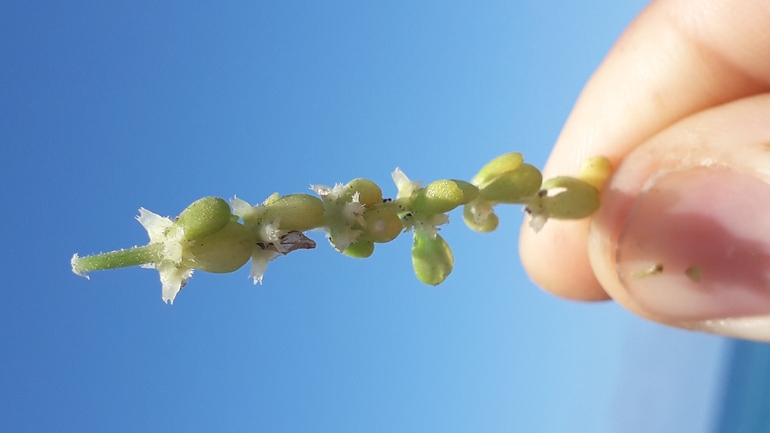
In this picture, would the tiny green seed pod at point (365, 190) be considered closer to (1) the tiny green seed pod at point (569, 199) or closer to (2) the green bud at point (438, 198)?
(2) the green bud at point (438, 198)

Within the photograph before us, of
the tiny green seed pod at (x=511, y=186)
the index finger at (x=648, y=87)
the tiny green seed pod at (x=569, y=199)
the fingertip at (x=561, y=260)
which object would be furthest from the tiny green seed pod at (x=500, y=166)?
the fingertip at (x=561, y=260)

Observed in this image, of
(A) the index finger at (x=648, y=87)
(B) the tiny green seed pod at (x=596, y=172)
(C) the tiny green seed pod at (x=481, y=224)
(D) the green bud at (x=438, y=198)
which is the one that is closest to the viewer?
(D) the green bud at (x=438, y=198)

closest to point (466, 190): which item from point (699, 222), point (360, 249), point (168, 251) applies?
point (360, 249)

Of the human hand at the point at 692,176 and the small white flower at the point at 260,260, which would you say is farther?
the human hand at the point at 692,176

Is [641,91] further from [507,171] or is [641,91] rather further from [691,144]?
[507,171]

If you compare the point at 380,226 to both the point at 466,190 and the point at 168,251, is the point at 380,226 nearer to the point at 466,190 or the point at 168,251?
Result: the point at 466,190

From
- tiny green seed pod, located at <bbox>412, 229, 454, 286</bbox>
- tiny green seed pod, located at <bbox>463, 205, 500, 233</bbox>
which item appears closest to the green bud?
tiny green seed pod, located at <bbox>412, 229, 454, 286</bbox>

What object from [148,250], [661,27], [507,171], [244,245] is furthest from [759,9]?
[148,250]
